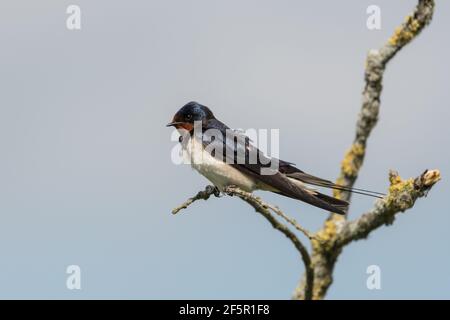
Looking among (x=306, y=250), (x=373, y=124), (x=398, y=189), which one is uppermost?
(x=373, y=124)

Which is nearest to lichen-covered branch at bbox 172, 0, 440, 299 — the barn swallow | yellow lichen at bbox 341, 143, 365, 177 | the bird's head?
yellow lichen at bbox 341, 143, 365, 177

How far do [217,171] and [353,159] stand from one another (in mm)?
1641

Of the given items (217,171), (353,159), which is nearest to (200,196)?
(217,171)

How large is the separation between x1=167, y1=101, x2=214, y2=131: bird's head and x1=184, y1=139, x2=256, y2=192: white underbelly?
284 mm

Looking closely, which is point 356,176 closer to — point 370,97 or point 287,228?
point 370,97

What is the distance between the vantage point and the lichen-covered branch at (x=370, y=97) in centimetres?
475

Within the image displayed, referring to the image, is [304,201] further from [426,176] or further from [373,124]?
[426,176]

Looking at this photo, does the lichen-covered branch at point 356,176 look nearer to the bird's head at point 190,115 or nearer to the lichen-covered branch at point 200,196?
the lichen-covered branch at point 200,196

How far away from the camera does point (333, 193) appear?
5.20 m

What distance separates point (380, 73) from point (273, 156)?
69.2 inches

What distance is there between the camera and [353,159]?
4.73 meters

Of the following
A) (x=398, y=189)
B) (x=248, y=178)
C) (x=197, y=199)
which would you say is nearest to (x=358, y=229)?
(x=398, y=189)

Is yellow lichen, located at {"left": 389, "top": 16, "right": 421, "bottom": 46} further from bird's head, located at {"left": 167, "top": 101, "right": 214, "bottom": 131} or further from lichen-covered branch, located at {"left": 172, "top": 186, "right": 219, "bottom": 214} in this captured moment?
bird's head, located at {"left": 167, "top": 101, "right": 214, "bottom": 131}

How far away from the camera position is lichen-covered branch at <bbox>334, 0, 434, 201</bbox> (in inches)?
187
